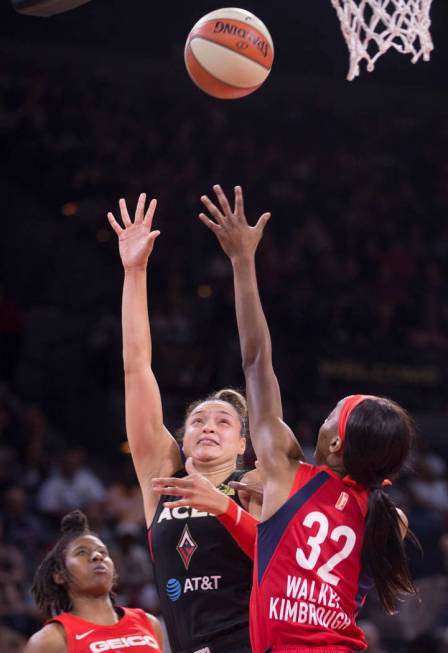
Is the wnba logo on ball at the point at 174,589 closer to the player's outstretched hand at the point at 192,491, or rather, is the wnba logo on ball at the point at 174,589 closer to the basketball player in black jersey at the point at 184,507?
Result: the basketball player in black jersey at the point at 184,507

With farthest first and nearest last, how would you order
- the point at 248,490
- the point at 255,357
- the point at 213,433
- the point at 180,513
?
the point at 213,433
the point at 180,513
the point at 248,490
the point at 255,357

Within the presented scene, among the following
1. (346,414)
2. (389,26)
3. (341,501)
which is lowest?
(341,501)

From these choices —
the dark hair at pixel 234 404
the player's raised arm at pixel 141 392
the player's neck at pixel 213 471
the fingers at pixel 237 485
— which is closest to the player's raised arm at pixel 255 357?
the fingers at pixel 237 485

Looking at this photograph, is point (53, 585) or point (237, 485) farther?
point (53, 585)

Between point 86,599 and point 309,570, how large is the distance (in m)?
1.97

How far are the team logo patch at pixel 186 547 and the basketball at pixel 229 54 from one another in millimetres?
1985

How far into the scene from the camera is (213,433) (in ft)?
13.8

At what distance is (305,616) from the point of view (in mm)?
3205

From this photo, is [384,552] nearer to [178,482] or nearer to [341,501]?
[341,501]

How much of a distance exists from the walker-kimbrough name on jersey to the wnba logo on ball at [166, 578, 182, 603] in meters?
0.78

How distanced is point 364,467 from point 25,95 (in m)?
11.0

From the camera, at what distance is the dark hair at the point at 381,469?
3.27 metres

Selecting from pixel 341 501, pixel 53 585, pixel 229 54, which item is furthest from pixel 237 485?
pixel 229 54

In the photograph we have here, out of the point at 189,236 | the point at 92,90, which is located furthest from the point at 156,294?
the point at 92,90
